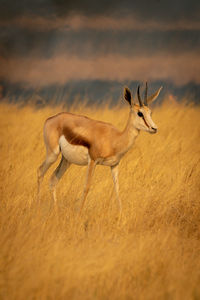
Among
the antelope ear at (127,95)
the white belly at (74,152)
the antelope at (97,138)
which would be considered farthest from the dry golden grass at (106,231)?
the antelope ear at (127,95)

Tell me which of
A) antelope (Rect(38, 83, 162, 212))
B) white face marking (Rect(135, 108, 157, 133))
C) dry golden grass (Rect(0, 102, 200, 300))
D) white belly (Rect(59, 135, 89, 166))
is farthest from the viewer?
white belly (Rect(59, 135, 89, 166))

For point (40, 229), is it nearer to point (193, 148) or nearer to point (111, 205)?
point (111, 205)

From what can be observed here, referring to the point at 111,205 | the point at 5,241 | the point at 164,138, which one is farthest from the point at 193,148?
the point at 5,241

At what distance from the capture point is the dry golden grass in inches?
137

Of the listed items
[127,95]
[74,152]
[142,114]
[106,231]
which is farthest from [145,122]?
[106,231]

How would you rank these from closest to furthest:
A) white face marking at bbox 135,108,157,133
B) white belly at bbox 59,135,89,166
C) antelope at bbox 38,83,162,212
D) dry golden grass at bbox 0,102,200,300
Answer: dry golden grass at bbox 0,102,200,300 → white face marking at bbox 135,108,157,133 → antelope at bbox 38,83,162,212 → white belly at bbox 59,135,89,166

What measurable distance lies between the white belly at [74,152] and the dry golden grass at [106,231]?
61 cm

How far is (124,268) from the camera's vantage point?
12.5ft

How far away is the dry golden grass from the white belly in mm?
610

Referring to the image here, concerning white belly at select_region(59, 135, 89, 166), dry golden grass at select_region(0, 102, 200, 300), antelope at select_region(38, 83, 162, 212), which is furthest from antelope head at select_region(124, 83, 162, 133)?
dry golden grass at select_region(0, 102, 200, 300)

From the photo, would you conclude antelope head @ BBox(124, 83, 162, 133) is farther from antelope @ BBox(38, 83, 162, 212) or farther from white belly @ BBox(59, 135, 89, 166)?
white belly @ BBox(59, 135, 89, 166)

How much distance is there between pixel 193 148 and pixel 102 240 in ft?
15.5

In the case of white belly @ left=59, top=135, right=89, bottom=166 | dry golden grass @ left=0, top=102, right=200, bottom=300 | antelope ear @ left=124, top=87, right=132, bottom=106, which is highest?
antelope ear @ left=124, top=87, right=132, bottom=106

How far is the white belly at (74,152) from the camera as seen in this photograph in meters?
5.48
